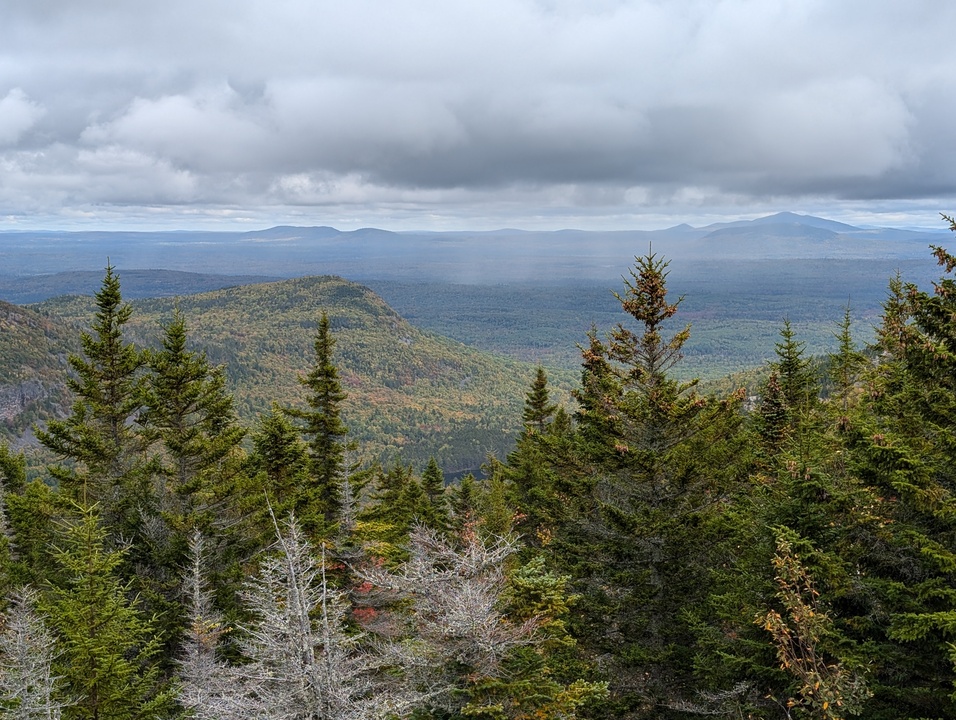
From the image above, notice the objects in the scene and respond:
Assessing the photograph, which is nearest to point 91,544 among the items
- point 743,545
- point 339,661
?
point 339,661

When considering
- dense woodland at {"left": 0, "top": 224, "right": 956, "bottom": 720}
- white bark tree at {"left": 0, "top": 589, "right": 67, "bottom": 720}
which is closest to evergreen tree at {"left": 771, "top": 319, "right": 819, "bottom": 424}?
dense woodland at {"left": 0, "top": 224, "right": 956, "bottom": 720}

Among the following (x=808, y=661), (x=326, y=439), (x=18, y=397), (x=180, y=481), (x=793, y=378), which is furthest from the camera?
(x=18, y=397)

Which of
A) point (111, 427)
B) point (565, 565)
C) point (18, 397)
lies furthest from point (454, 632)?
point (18, 397)

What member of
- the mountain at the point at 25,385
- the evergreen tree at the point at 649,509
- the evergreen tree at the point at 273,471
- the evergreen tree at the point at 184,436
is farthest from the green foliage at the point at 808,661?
the mountain at the point at 25,385

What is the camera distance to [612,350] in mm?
15453

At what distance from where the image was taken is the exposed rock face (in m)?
167

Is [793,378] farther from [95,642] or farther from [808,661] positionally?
[95,642]

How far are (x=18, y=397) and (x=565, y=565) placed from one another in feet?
668

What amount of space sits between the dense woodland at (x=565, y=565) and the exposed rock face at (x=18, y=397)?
583 feet

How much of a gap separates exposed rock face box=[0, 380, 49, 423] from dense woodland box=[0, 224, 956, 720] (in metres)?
178

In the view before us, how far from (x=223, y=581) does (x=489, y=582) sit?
1336cm

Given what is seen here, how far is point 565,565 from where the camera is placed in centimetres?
1859

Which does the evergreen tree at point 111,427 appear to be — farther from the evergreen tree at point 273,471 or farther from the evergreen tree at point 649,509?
the evergreen tree at point 649,509

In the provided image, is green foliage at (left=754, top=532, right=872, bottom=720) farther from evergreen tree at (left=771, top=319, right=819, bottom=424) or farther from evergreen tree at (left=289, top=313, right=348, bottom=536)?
evergreen tree at (left=771, top=319, right=819, bottom=424)
